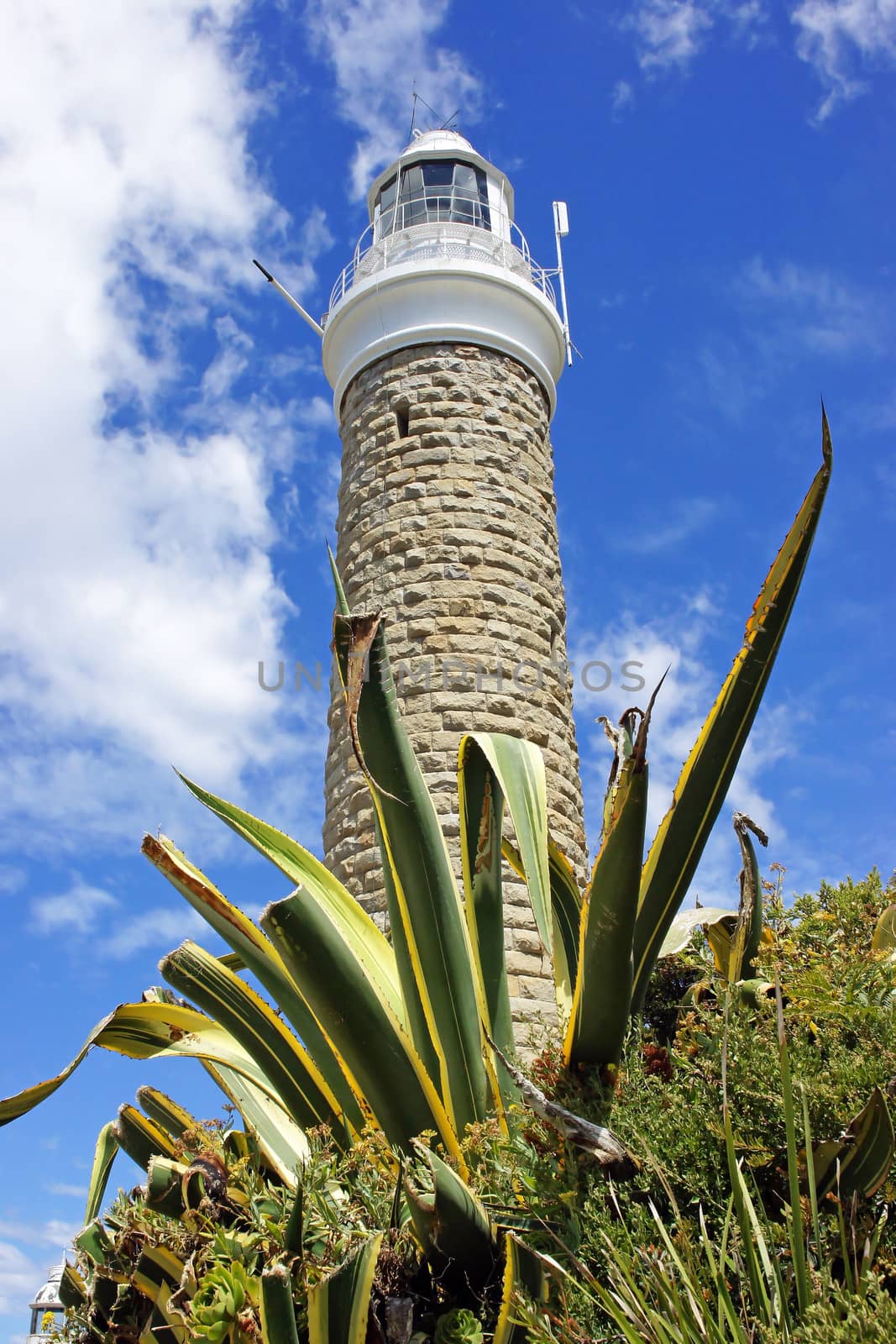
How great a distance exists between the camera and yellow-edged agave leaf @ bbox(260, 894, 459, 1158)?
2.31 m

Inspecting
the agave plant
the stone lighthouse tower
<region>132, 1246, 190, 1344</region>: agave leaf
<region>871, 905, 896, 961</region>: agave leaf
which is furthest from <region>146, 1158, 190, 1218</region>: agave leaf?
the stone lighthouse tower

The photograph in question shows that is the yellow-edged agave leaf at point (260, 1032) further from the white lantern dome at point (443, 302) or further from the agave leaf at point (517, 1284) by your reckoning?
the white lantern dome at point (443, 302)

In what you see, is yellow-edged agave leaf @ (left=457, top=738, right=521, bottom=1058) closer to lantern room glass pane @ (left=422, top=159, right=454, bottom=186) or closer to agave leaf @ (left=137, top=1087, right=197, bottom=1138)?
agave leaf @ (left=137, top=1087, right=197, bottom=1138)

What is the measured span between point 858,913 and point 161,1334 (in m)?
1.91

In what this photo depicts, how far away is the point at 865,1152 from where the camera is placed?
1.76 metres

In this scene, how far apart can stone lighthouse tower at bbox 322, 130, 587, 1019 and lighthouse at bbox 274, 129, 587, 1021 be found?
1 centimetres

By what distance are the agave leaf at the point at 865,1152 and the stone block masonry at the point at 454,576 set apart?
115 inches

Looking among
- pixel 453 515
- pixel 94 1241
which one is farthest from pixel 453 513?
pixel 94 1241

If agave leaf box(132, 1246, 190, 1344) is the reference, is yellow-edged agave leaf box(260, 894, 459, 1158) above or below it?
above

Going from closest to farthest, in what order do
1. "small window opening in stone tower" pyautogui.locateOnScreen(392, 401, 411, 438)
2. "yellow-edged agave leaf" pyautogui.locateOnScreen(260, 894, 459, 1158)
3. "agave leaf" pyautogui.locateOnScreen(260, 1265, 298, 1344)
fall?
"agave leaf" pyautogui.locateOnScreen(260, 1265, 298, 1344)
"yellow-edged agave leaf" pyautogui.locateOnScreen(260, 894, 459, 1158)
"small window opening in stone tower" pyautogui.locateOnScreen(392, 401, 411, 438)

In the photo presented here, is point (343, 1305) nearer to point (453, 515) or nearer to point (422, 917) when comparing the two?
point (422, 917)

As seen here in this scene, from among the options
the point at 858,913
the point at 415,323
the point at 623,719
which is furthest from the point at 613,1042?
the point at 415,323

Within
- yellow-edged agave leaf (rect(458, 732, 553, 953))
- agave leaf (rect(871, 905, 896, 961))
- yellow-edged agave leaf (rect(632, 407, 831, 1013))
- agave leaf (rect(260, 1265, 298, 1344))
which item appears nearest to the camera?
agave leaf (rect(260, 1265, 298, 1344))

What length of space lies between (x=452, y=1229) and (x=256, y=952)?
965 millimetres
